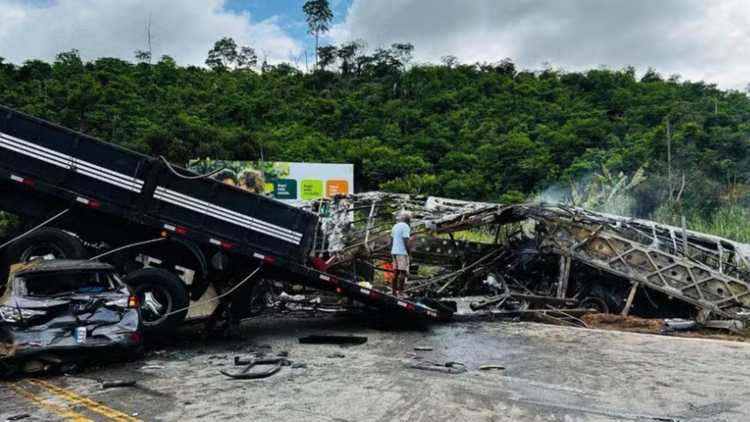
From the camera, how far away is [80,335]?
7.46 m

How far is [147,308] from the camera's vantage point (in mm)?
9312

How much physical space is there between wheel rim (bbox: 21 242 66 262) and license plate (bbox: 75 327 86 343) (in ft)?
7.22

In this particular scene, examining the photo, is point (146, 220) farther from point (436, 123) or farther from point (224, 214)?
point (436, 123)

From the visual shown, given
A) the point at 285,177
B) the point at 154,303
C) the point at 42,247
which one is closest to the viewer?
the point at 42,247

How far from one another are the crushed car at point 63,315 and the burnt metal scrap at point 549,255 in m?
5.87

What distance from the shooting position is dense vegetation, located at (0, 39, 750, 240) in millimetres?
36688

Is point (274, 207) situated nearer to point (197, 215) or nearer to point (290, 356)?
point (197, 215)

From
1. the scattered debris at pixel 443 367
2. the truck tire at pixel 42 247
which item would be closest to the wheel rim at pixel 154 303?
the truck tire at pixel 42 247

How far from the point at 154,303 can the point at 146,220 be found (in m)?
1.32

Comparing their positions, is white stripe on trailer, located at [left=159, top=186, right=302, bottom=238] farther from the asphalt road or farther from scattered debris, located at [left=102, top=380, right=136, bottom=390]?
scattered debris, located at [left=102, top=380, right=136, bottom=390]

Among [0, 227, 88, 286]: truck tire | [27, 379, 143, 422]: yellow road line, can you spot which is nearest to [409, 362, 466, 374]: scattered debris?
[27, 379, 143, 422]: yellow road line

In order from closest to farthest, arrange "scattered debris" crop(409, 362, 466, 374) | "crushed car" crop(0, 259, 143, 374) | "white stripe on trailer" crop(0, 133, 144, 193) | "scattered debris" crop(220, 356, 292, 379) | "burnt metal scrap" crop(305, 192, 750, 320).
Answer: "crushed car" crop(0, 259, 143, 374)
"scattered debris" crop(220, 356, 292, 379)
"scattered debris" crop(409, 362, 466, 374)
"white stripe on trailer" crop(0, 133, 144, 193)
"burnt metal scrap" crop(305, 192, 750, 320)

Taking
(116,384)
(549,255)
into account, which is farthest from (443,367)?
(549,255)

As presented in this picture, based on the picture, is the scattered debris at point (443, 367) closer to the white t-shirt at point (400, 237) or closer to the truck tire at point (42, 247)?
the white t-shirt at point (400, 237)
